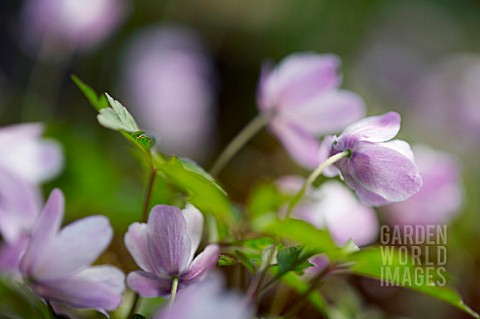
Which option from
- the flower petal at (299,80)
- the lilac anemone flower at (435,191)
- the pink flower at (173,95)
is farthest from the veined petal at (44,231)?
the pink flower at (173,95)

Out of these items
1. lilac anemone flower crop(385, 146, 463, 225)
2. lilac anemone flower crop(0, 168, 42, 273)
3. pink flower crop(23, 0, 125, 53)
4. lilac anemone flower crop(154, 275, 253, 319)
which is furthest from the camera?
pink flower crop(23, 0, 125, 53)

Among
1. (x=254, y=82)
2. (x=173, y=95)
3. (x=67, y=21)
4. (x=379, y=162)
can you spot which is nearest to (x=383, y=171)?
(x=379, y=162)

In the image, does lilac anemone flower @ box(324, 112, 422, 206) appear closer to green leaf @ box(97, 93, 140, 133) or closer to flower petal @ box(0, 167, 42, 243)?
green leaf @ box(97, 93, 140, 133)

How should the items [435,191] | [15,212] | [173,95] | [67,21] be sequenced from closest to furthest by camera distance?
[15,212], [435,191], [67,21], [173,95]

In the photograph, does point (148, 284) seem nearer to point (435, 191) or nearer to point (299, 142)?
point (299, 142)

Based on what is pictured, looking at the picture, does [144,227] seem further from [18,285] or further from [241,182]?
[241,182]

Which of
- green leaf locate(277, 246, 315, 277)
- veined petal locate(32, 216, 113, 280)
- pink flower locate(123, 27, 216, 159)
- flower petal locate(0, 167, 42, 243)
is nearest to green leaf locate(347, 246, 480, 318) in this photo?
green leaf locate(277, 246, 315, 277)

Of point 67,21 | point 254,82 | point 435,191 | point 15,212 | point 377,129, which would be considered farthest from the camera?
point 254,82

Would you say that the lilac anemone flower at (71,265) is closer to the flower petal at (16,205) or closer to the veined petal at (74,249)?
the veined petal at (74,249)
